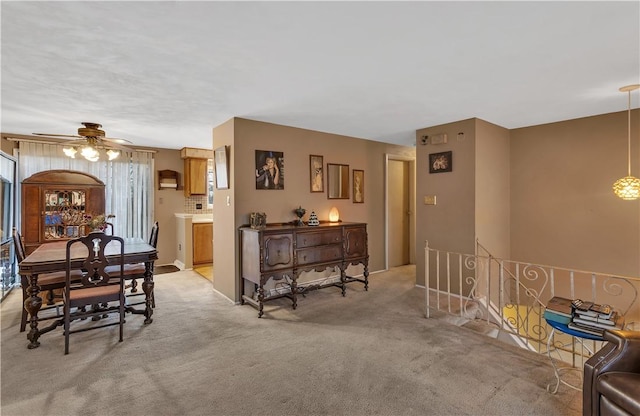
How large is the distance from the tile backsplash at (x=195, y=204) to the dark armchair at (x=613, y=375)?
6.44m

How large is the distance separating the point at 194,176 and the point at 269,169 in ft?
9.18

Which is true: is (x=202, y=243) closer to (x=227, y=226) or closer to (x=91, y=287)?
(x=227, y=226)

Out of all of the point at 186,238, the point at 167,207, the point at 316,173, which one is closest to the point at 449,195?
the point at 316,173

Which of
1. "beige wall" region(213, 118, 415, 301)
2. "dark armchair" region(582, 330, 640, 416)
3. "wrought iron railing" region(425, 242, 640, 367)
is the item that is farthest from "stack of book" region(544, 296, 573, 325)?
"beige wall" region(213, 118, 415, 301)

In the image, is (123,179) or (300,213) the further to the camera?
(123,179)

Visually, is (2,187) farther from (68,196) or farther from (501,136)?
(501,136)

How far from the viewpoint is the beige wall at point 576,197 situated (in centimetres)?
396

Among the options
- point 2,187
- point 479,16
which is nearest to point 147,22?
point 479,16

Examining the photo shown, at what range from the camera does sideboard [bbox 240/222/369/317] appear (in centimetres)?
366

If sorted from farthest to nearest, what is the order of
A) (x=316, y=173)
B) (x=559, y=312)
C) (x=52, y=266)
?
(x=316, y=173) → (x=52, y=266) → (x=559, y=312)

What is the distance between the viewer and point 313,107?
3648 millimetres

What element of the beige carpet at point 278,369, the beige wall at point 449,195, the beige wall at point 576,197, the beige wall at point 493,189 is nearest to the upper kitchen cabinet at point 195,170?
the beige carpet at point 278,369

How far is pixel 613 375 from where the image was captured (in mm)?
1660

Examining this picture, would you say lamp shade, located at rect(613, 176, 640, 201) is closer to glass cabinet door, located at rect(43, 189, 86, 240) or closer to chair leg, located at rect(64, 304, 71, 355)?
chair leg, located at rect(64, 304, 71, 355)
